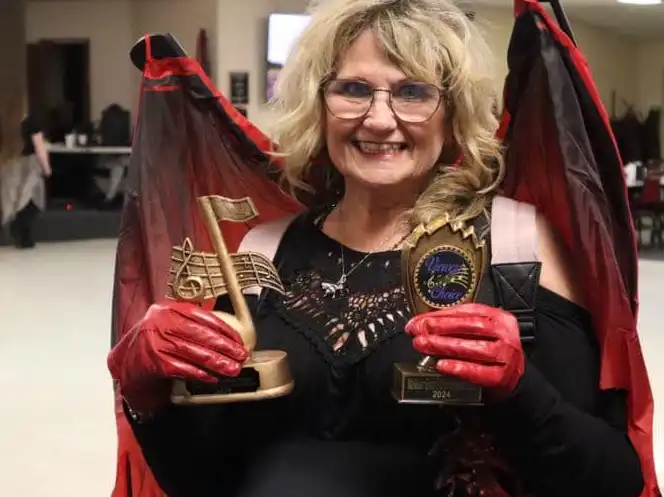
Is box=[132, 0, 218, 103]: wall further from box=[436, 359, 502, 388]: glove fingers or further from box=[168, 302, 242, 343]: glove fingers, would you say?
box=[436, 359, 502, 388]: glove fingers

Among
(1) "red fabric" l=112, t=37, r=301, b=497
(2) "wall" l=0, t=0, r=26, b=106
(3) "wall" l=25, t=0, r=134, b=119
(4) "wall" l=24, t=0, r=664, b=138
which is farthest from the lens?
(3) "wall" l=25, t=0, r=134, b=119

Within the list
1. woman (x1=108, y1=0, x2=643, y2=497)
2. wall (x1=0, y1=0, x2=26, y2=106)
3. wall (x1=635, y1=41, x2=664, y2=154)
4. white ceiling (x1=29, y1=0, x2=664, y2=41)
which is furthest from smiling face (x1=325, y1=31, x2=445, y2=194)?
wall (x1=635, y1=41, x2=664, y2=154)

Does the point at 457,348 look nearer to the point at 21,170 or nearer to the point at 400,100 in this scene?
the point at 400,100

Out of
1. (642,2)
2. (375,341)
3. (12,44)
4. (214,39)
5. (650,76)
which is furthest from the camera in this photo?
(650,76)

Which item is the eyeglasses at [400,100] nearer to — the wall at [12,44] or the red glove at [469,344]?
the red glove at [469,344]

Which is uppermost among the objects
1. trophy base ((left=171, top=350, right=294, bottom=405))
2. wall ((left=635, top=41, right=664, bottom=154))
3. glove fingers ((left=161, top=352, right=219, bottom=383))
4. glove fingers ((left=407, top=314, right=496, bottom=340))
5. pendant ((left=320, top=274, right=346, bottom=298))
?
wall ((left=635, top=41, right=664, bottom=154))

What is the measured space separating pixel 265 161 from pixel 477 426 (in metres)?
0.67

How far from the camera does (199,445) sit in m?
1.27

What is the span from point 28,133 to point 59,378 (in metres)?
4.30

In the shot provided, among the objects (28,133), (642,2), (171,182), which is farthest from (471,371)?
(642,2)

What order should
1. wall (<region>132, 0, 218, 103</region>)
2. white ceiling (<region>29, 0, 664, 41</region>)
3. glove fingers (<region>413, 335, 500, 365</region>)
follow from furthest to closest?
white ceiling (<region>29, 0, 664, 41</region>), wall (<region>132, 0, 218, 103</region>), glove fingers (<region>413, 335, 500, 365</region>)

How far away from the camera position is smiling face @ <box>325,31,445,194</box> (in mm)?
1244

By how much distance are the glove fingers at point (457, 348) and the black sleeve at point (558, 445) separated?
71 mm

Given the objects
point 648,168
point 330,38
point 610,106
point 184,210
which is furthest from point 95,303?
point 610,106
